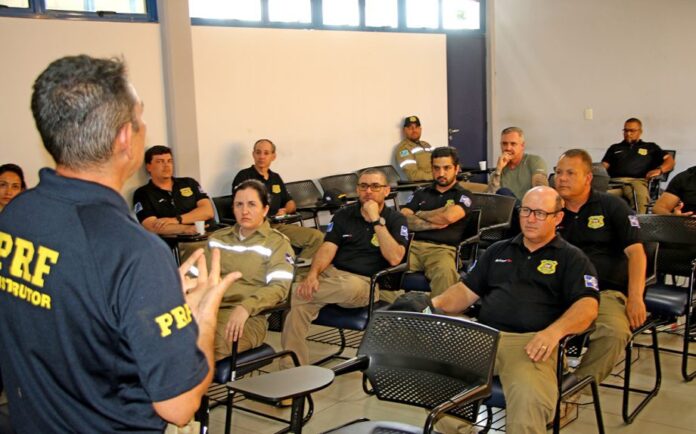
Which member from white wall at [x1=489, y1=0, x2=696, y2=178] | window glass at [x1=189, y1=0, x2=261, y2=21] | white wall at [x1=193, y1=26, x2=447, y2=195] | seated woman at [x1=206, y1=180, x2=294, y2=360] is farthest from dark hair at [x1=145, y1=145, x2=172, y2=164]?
white wall at [x1=489, y1=0, x2=696, y2=178]

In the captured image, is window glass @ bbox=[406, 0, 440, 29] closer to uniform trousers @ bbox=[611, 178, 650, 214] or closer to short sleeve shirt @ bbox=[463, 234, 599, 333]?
uniform trousers @ bbox=[611, 178, 650, 214]

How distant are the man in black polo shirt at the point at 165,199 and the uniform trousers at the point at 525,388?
10.8ft

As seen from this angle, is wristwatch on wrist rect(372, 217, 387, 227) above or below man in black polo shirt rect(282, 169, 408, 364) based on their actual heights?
above

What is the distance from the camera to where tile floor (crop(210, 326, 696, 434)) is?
3.58m

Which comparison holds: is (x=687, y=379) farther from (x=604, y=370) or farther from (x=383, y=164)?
(x=383, y=164)

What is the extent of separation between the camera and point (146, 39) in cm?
631

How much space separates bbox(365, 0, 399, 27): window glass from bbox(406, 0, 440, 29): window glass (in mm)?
235

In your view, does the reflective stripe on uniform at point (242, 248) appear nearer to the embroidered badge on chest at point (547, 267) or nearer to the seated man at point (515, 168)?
the embroidered badge on chest at point (547, 267)

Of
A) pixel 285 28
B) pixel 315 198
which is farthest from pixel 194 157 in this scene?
pixel 285 28

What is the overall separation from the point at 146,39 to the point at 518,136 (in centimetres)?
313

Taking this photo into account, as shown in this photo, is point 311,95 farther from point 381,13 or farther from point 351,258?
point 351,258

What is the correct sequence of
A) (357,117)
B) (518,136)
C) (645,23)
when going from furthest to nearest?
(645,23) < (357,117) < (518,136)

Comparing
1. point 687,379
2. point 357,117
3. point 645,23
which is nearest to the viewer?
point 687,379

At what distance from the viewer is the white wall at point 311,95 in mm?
6930
